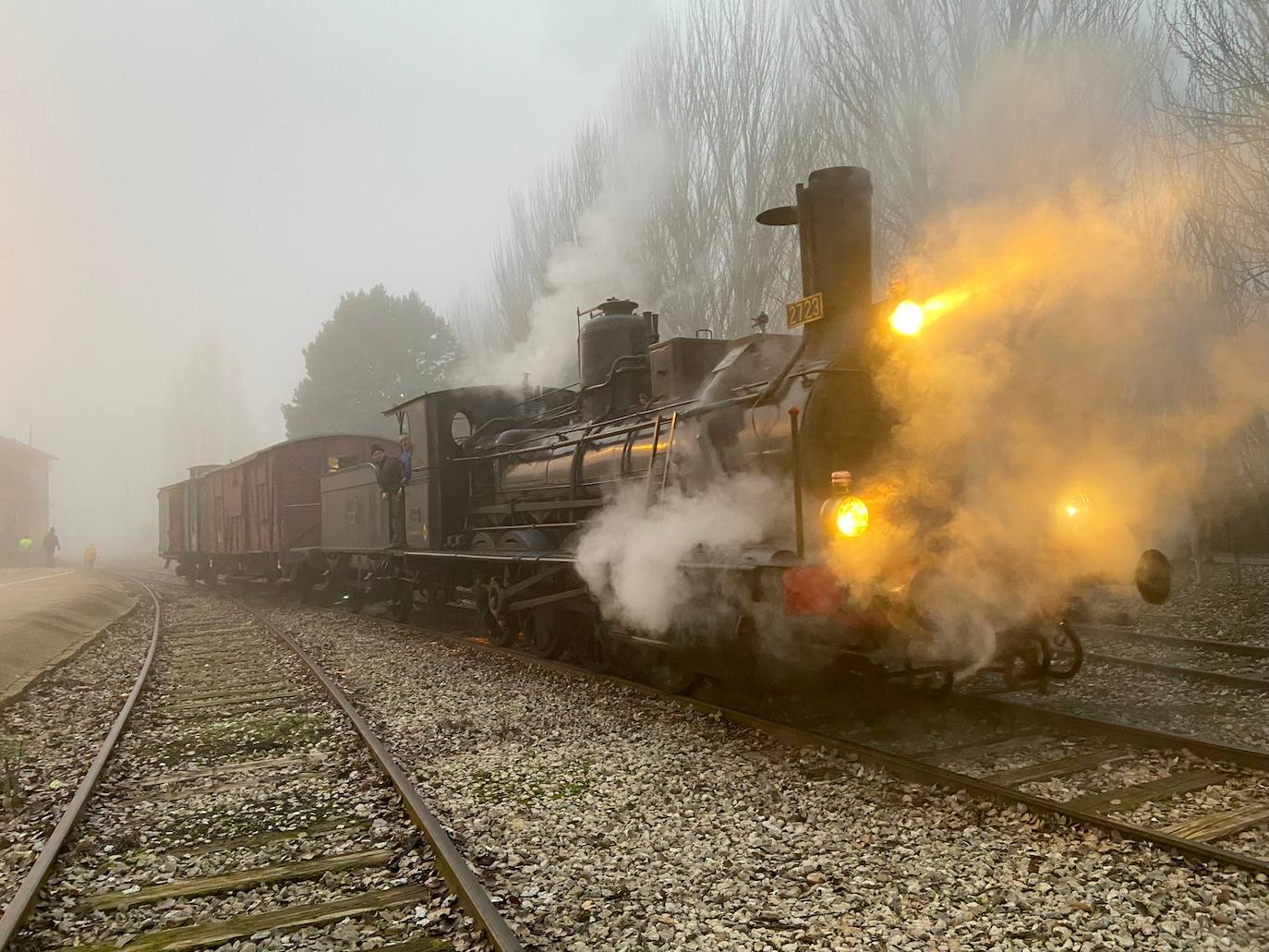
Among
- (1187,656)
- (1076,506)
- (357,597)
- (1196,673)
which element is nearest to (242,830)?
(1076,506)

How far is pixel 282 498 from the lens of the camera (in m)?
16.4

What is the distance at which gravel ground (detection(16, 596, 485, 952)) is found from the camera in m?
3.23

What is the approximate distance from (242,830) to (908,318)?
439cm

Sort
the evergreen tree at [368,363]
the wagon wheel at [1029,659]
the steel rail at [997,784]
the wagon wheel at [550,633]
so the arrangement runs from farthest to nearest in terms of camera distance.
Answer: the evergreen tree at [368,363], the wagon wheel at [550,633], the wagon wheel at [1029,659], the steel rail at [997,784]

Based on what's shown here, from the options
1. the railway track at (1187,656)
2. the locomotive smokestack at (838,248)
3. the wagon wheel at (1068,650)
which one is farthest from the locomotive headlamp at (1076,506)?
the railway track at (1187,656)

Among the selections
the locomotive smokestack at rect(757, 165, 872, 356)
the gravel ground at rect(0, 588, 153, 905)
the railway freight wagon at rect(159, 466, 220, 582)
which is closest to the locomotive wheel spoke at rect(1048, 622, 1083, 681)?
the locomotive smokestack at rect(757, 165, 872, 356)

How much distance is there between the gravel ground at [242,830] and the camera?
10.6ft

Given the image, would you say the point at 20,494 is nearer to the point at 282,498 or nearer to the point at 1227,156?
the point at 282,498

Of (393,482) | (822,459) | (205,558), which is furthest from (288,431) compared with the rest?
(822,459)

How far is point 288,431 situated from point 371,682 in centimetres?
4093

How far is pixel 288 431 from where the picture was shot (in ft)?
150

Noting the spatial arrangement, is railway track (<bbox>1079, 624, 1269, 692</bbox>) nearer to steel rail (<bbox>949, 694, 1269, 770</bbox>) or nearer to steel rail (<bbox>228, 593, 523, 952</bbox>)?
steel rail (<bbox>949, 694, 1269, 770</bbox>)

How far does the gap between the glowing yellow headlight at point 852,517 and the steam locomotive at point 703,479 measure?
1 centimetres

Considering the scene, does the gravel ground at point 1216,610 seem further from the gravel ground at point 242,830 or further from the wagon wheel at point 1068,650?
the gravel ground at point 242,830
